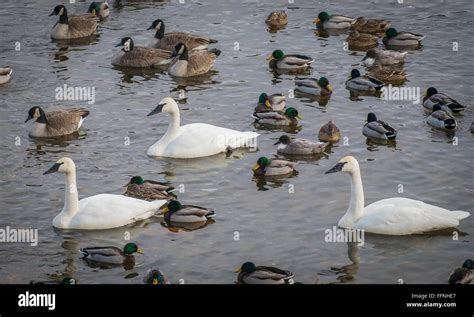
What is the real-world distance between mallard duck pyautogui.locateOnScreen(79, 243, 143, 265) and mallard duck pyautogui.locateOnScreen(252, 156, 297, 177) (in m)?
5.05

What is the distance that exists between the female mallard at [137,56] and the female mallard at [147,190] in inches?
370

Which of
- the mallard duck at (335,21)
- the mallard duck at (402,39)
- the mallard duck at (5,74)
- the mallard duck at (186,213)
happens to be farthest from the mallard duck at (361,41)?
the mallard duck at (186,213)

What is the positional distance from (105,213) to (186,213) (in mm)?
1655

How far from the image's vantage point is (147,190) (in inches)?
1013

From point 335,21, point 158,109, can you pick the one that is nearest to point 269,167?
point 158,109

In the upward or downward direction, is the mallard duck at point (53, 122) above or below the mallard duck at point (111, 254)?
above

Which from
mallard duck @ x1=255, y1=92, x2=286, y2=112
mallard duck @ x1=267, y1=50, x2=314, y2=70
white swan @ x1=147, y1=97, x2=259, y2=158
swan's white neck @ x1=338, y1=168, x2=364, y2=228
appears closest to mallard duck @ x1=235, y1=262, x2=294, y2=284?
swan's white neck @ x1=338, y1=168, x2=364, y2=228

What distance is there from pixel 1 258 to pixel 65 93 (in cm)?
1009

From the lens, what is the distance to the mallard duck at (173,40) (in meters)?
35.8

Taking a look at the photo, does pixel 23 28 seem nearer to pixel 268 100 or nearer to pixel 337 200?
pixel 268 100

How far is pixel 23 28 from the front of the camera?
3794 centimetres

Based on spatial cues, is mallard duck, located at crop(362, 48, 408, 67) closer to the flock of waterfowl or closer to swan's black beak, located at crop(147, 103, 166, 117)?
the flock of waterfowl

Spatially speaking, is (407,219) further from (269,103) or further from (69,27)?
(69,27)

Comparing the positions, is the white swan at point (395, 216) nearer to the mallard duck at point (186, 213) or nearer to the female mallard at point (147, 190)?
the mallard duck at point (186, 213)
